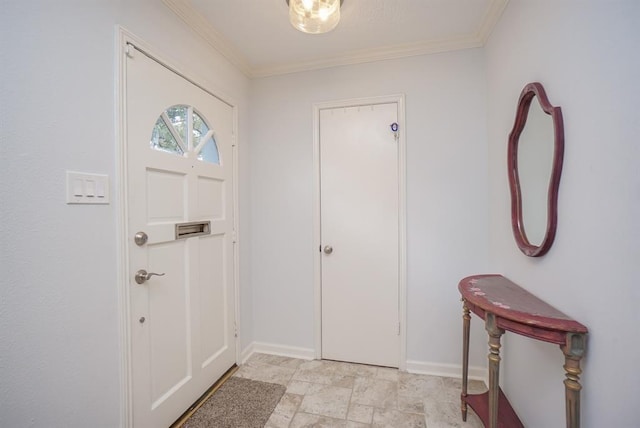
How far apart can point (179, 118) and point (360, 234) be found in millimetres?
1521

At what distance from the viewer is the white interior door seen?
2082mm

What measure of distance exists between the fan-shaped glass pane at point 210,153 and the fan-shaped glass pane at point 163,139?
0.67 feet

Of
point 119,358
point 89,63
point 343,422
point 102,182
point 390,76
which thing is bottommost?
point 343,422

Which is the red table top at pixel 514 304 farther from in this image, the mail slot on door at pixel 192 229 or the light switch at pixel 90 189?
the light switch at pixel 90 189

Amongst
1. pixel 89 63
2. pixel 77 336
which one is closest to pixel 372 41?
pixel 89 63

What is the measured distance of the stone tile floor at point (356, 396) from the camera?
5.13ft

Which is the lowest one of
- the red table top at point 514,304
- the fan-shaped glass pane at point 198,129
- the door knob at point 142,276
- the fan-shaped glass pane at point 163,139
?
the red table top at point 514,304

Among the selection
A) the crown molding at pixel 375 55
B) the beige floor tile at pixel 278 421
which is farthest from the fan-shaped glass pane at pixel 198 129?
the beige floor tile at pixel 278 421

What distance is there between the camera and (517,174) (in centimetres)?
Answer: 145

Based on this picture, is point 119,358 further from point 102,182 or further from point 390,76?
point 390,76

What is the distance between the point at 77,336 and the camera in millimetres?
1050


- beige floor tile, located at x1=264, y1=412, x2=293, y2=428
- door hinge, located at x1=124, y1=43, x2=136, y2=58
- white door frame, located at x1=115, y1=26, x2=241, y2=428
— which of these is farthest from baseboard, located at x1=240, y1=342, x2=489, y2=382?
door hinge, located at x1=124, y1=43, x2=136, y2=58

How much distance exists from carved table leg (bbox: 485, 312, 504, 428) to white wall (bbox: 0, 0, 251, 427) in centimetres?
168

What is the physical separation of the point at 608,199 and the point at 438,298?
137 cm
